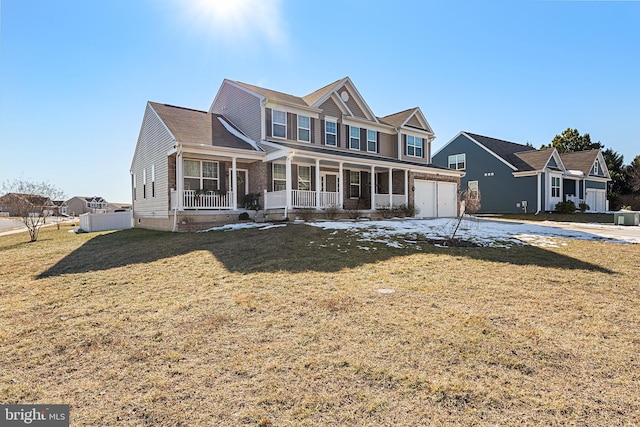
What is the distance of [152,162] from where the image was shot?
1722 centimetres

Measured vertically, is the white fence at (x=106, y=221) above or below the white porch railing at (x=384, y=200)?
below

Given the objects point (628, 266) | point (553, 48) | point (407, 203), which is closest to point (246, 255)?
point (628, 266)

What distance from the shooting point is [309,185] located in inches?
694

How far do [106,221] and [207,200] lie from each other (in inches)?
448

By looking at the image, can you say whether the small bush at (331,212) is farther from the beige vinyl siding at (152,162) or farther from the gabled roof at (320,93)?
the beige vinyl siding at (152,162)

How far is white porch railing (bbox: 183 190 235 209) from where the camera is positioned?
46.7 feet

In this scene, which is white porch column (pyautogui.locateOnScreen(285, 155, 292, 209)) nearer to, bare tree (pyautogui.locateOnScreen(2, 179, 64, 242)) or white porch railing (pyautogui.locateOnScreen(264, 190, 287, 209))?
white porch railing (pyautogui.locateOnScreen(264, 190, 287, 209))

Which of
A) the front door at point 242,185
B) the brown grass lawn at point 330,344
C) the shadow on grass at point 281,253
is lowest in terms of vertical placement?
the brown grass lawn at point 330,344

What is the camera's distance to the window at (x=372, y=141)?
20.8m

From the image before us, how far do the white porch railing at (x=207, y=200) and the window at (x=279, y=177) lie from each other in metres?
2.21

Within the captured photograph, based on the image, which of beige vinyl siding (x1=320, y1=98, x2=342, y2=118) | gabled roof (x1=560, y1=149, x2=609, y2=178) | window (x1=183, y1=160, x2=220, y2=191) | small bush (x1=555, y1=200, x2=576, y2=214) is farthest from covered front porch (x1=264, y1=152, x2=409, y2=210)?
gabled roof (x1=560, y1=149, x2=609, y2=178)

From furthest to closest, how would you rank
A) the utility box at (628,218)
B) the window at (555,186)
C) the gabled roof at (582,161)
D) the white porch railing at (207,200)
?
the gabled roof at (582,161), the window at (555,186), the utility box at (628,218), the white porch railing at (207,200)

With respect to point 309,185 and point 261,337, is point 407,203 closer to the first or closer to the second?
point 309,185
